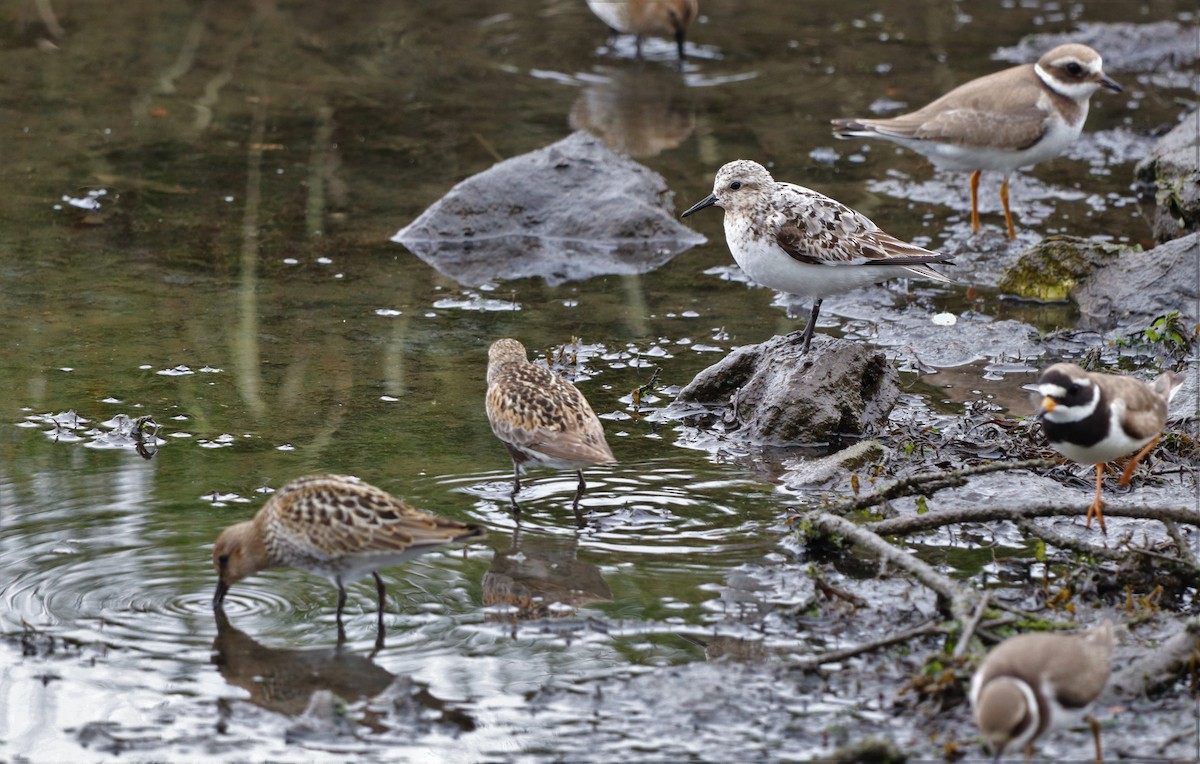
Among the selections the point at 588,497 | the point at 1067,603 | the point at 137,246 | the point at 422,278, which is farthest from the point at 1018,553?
the point at 137,246

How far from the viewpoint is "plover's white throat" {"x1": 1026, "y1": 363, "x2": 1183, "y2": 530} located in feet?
22.5

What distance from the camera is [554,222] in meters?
12.6

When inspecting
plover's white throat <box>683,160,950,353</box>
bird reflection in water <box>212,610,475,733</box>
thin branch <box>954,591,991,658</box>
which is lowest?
bird reflection in water <box>212,610,475,733</box>

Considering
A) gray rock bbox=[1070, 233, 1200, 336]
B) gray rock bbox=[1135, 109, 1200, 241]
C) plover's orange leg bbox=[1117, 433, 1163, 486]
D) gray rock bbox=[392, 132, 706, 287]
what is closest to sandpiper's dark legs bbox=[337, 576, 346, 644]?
plover's orange leg bbox=[1117, 433, 1163, 486]

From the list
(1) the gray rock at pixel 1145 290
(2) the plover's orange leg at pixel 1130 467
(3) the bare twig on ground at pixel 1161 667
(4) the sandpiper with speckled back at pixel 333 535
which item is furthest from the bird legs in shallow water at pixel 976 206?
(4) the sandpiper with speckled back at pixel 333 535

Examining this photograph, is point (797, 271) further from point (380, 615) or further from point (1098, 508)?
point (380, 615)

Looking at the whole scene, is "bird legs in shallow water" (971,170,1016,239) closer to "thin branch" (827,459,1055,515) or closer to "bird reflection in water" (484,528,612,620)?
"thin branch" (827,459,1055,515)

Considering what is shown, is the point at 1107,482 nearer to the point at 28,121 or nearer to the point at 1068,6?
the point at 28,121

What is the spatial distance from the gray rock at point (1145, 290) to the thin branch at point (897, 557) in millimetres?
4411

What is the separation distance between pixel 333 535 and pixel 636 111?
1019 centimetres

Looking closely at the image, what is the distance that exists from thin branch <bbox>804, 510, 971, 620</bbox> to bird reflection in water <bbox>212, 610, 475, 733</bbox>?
193 centimetres

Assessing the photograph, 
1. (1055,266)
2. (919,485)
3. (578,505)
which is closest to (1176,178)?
(1055,266)

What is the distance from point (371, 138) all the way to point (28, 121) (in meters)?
3.28

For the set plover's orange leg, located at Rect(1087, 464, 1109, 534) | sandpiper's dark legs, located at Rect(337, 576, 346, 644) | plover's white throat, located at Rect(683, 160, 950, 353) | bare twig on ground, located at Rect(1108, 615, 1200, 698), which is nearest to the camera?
bare twig on ground, located at Rect(1108, 615, 1200, 698)
